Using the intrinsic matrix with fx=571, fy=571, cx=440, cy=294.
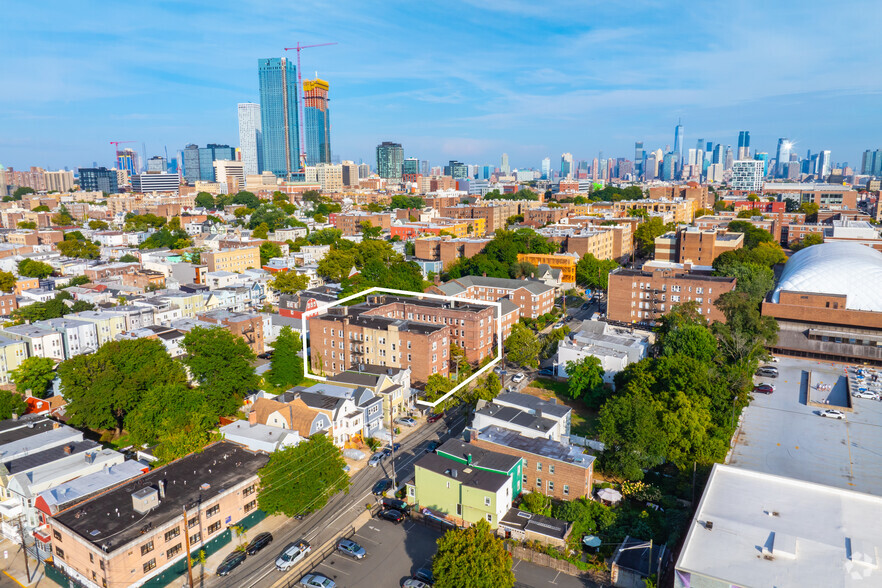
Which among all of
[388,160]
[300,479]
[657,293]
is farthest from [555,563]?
[388,160]

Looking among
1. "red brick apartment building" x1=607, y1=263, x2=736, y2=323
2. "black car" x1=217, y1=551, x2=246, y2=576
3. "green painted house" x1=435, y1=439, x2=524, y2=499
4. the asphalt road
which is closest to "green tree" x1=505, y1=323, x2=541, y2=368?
the asphalt road

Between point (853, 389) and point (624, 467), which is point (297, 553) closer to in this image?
point (624, 467)

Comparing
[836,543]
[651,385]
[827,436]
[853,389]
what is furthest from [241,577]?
[853,389]

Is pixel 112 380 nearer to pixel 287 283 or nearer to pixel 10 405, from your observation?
pixel 10 405

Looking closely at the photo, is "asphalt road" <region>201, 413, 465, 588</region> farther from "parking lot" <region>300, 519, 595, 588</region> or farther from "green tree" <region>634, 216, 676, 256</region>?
"green tree" <region>634, 216, 676, 256</region>

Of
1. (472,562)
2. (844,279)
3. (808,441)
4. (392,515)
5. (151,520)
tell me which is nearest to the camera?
(472,562)

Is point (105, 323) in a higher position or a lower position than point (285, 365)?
higher
